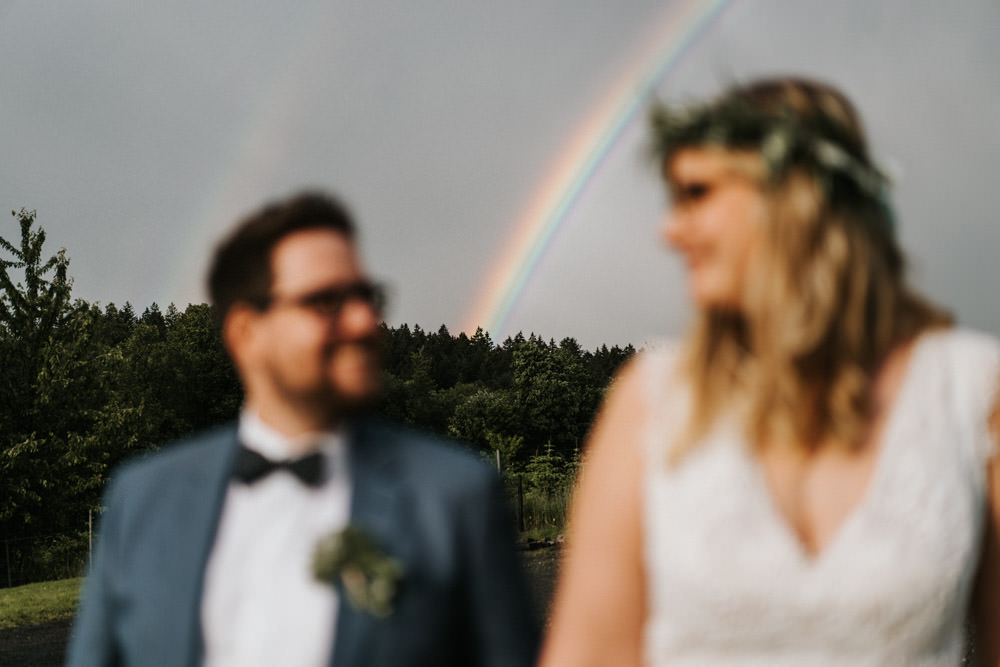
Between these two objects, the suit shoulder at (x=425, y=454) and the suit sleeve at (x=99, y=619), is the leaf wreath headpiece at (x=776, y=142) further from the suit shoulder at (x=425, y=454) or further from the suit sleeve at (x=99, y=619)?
the suit sleeve at (x=99, y=619)

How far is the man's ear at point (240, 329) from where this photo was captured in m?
2.38

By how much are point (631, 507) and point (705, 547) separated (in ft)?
0.48

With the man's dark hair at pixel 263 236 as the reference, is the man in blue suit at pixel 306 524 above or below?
below

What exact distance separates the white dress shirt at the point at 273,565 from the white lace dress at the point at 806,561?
0.76 metres

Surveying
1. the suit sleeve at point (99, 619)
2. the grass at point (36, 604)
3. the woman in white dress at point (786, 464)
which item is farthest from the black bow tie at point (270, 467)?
the grass at point (36, 604)

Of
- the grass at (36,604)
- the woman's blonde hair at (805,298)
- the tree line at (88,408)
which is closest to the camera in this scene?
the woman's blonde hair at (805,298)

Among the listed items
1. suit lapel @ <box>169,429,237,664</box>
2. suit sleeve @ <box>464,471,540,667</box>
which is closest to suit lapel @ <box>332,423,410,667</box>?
suit sleeve @ <box>464,471,540,667</box>

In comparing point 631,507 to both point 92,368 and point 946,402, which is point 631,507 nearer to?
point 946,402

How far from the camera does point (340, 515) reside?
7.93 feet

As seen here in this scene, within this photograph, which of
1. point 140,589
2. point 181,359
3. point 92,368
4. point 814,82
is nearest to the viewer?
point 814,82

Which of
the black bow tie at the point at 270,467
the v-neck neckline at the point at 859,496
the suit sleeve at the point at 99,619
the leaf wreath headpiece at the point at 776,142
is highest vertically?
the leaf wreath headpiece at the point at 776,142

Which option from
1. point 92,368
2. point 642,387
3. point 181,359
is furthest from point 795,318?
point 181,359

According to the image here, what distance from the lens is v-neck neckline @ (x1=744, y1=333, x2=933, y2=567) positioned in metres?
1.88

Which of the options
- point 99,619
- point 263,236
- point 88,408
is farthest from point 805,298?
point 88,408
